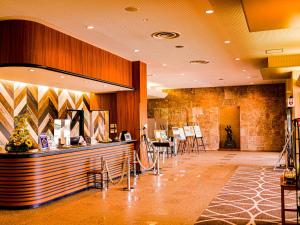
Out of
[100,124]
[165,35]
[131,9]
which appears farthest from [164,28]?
[100,124]

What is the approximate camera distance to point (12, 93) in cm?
909

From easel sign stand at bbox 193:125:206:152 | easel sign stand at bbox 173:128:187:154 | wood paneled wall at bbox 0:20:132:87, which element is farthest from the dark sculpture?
wood paneled wall at bbox 0:20:132:87

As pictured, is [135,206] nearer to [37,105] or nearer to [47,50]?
[47,50]

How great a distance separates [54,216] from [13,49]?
3327 millimetres

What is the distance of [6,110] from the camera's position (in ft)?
29.0

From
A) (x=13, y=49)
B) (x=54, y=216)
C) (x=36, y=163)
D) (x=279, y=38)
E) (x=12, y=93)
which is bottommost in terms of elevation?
(x=54, y=216)

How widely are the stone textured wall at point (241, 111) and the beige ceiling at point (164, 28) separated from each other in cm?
736

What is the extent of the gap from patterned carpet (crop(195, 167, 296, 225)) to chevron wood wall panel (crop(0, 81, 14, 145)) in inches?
228

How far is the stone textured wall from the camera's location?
1822 cm

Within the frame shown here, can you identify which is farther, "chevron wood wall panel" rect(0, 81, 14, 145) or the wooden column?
the wooden column

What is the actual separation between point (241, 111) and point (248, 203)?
13103 mm

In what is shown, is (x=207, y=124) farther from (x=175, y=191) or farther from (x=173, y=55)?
(x=175, y=191)

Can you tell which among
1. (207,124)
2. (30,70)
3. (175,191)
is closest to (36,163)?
Result: (30,70)

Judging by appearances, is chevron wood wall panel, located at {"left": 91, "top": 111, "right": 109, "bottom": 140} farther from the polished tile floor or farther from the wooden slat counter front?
the wooden slat counter front
